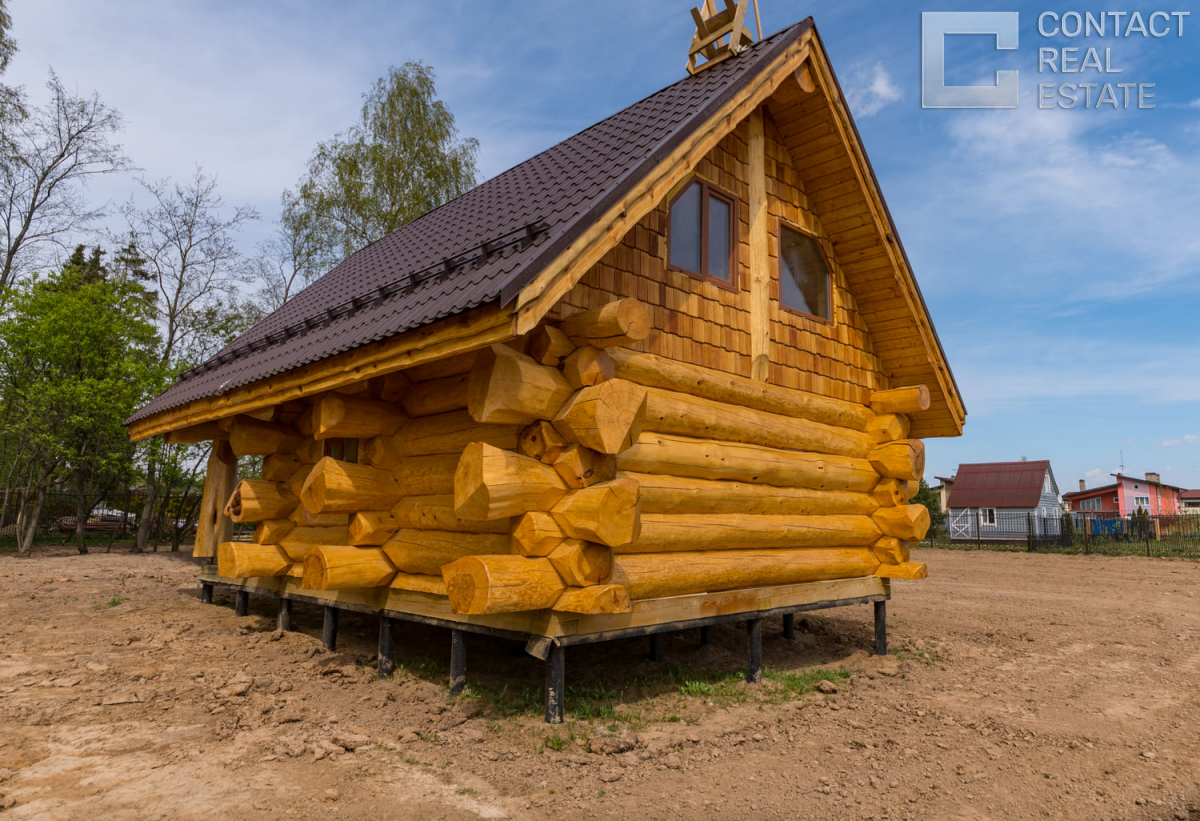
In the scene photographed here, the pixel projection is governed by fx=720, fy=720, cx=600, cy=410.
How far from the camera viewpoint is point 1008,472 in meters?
43.9

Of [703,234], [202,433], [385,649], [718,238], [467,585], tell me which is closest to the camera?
[467,585]

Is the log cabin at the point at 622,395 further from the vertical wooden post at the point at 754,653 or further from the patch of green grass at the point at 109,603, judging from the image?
the patch of green grass at the point at 109,603

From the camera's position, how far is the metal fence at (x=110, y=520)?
2133 cm

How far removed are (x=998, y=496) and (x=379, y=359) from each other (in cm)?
4472

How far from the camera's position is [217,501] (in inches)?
416

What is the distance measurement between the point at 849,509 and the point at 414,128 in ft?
59.9

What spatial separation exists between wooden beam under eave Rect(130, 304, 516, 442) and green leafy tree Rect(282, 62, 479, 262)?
14.9 m

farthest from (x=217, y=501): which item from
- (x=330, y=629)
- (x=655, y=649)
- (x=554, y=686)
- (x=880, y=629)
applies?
(x=880, y=629)

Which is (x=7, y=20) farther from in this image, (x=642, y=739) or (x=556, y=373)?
(x=642, y=739)

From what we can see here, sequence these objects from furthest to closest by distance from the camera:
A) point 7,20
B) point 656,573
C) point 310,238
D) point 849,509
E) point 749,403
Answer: point 310,238, point 7,20, point 849,509, point 749,403, point 656,573

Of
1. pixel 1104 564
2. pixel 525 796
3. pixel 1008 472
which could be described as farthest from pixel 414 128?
pixel 1008 472

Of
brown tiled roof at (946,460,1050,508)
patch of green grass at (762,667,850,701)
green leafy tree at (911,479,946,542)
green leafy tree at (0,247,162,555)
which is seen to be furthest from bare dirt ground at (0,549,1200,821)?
brown tiled roof at (946,460,1050,508)

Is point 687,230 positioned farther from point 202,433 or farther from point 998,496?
point 998,496

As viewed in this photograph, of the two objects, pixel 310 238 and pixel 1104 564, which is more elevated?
pixel 310 238
